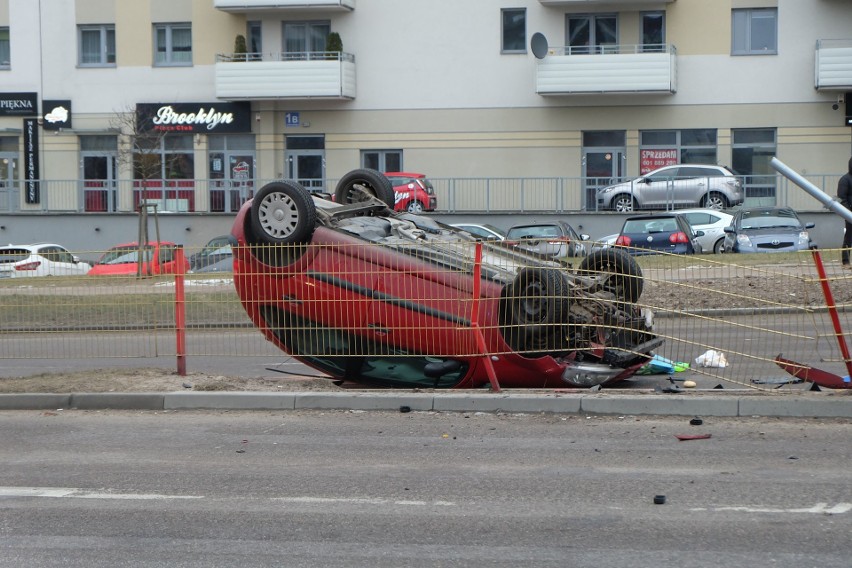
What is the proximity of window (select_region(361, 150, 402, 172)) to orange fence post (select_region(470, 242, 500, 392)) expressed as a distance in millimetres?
30286

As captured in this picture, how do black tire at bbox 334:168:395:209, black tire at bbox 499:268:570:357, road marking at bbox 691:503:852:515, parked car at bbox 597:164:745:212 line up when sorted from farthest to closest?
parked car at bbox 597:164:745:212, black tire at bbox 334:168:395:209, black tire at bbox 499:268:570:357, road marking at bbox 691:503:852:515

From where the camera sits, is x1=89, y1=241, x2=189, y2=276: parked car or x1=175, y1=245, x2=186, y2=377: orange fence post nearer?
x1=175, y1=245, x2=186, y2=377: orange fence post

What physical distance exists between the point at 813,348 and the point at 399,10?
104 ft

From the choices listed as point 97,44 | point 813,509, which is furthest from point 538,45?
point 813,509

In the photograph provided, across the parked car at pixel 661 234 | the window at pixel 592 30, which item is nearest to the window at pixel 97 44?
the window at pixel 592 30

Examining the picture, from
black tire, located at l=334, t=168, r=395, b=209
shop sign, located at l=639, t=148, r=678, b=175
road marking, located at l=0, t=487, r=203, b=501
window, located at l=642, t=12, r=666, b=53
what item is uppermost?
window, located at l=642, t=12, r=666, b=53

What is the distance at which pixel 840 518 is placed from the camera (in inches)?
236

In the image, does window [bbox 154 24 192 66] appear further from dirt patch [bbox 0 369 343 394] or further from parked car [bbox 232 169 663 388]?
parked car [bbox 232 169 663 388]

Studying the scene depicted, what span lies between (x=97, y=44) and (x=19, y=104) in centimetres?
363

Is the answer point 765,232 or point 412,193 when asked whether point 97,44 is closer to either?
point 412,193

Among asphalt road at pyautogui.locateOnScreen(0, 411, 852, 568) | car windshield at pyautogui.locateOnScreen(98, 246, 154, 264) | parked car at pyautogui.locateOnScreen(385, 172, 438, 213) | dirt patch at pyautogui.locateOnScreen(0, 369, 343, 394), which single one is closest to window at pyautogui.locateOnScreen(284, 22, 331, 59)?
parked car at pyautogui.locateOnScreen(385, 172, 438, 213)

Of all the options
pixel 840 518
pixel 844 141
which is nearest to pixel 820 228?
pixel 844 141

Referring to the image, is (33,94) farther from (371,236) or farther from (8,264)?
(371,236)

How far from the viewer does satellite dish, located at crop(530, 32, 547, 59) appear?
36938mm
